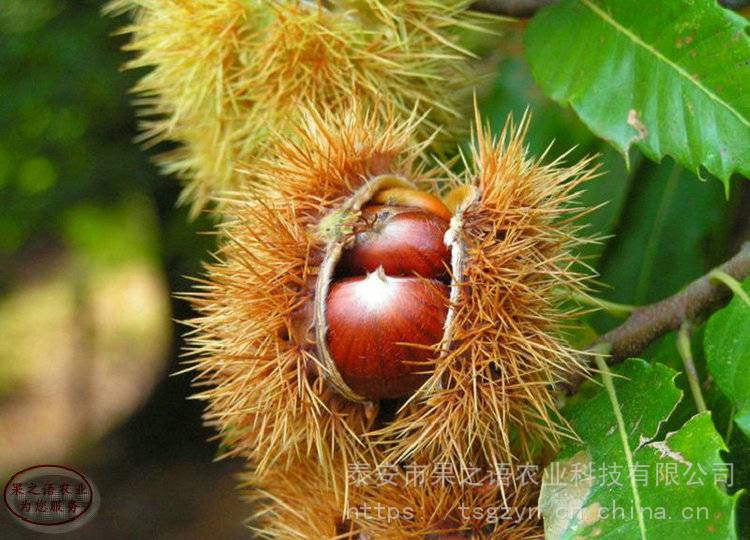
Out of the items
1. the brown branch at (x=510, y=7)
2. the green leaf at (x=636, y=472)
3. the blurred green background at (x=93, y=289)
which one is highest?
the brown branch at (x=510, y=7)

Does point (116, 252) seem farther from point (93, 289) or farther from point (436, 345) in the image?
point (436, 345)

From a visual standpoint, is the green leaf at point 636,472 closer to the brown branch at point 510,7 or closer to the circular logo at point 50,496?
the brown branch at point 510,7

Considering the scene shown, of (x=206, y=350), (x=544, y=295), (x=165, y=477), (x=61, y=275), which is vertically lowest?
(x=165, y=477)

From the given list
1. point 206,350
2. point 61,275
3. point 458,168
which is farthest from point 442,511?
point 61,275

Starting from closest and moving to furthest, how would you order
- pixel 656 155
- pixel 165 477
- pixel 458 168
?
pixel 656 155 < pixel 458 168 < pixel 165 477

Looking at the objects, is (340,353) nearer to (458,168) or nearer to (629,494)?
(629,494)

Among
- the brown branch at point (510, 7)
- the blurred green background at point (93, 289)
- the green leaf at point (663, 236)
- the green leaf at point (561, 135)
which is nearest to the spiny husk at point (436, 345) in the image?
the brown branch at point (510, 7)

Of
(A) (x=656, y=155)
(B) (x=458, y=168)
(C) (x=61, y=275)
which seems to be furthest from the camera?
(C) (x=61, y=275)
